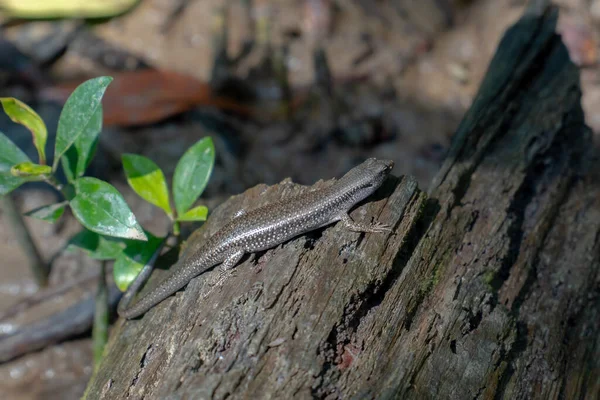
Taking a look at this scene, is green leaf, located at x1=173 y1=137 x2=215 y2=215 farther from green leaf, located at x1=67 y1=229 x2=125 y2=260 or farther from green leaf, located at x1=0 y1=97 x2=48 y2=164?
green leaf, located at x1=0 y1=97 x2=48 y2=164

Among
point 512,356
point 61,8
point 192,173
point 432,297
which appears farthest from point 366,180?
point 61,8

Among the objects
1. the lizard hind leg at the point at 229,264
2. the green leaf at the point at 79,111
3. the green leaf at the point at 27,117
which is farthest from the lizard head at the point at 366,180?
the green leaf at the point at 27,117

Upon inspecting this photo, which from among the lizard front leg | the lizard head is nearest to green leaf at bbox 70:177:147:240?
the lizard front leg

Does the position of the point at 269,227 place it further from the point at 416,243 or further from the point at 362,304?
the point at 416,243

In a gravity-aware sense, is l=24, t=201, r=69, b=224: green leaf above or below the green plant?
below

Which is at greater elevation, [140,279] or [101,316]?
[140,279]

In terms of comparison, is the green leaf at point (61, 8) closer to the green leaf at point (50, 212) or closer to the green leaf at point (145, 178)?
the green leaf at point (145, 178)

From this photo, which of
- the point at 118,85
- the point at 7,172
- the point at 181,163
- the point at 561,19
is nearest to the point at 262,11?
the point at 118,85
